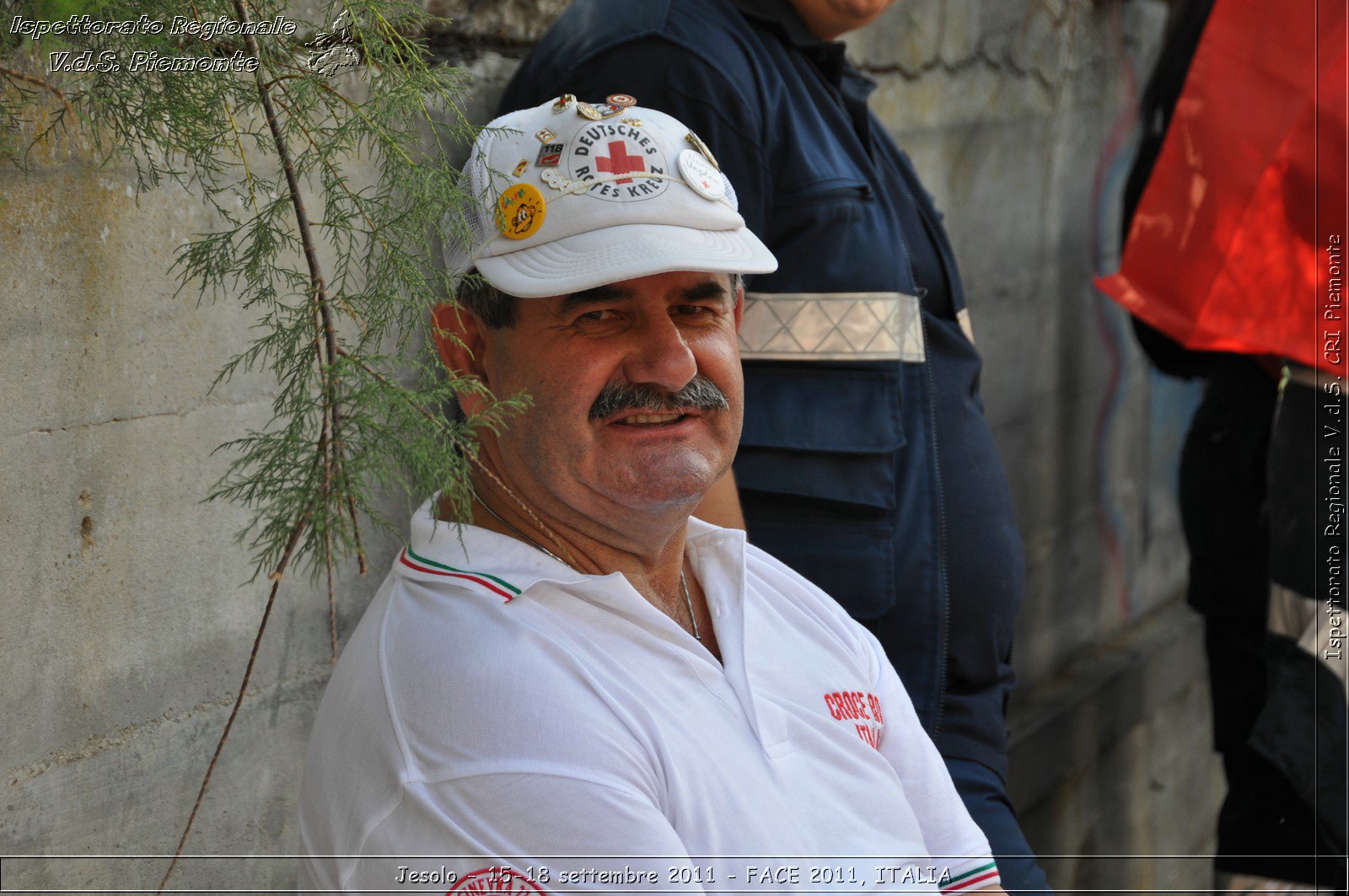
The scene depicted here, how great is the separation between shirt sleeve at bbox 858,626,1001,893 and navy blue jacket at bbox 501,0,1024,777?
1.29 ft

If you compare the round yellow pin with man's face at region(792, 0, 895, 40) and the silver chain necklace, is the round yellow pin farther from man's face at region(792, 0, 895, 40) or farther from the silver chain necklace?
man's face at region(792, 0, 895, 40)

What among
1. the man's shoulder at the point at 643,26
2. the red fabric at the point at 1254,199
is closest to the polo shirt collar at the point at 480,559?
the man's shoulder at the point at 643,26

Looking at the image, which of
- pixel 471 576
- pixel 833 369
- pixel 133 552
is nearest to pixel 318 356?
pixel 471 576

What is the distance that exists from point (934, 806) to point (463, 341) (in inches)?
34.5

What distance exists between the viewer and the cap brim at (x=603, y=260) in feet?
4.96

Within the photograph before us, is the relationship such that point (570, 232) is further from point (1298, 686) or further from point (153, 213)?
point (1298, 686)

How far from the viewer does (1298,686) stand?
3068 millimetres

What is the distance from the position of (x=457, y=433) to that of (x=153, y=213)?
2.36 ft

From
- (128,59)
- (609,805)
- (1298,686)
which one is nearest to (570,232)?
(128,59)

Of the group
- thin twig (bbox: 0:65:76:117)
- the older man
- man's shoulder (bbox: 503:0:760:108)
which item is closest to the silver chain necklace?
the older man

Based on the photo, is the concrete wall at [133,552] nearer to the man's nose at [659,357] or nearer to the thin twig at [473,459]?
the thin twig at [473,459]

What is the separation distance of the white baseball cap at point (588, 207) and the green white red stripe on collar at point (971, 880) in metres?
0.85

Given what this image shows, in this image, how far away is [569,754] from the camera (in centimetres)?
135

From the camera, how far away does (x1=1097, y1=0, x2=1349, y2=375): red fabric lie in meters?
3.05
